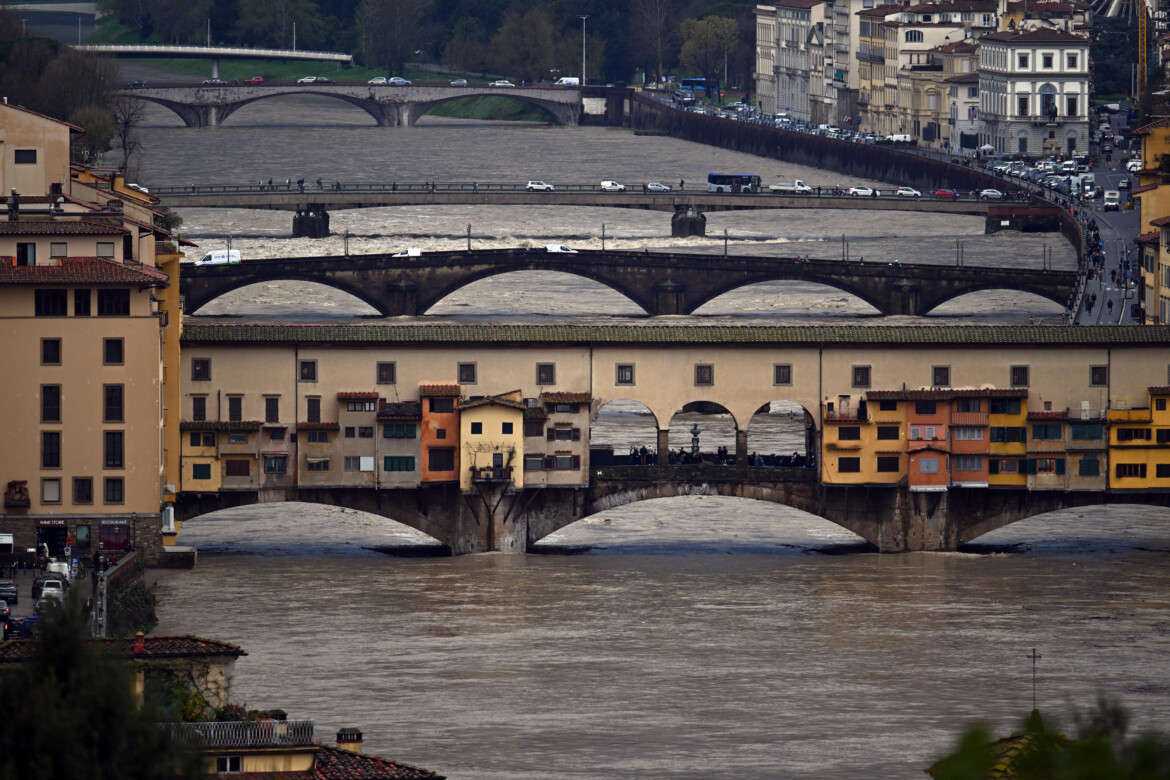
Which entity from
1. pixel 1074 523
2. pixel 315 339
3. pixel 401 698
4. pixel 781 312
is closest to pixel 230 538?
pixel 315 339

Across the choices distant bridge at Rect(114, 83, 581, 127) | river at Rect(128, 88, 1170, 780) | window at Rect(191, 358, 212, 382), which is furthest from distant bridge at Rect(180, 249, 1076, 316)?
distant bridge at Rect(114, 83, 581, 127)

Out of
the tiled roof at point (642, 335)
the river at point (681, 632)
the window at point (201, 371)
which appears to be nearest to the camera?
the river at point (681, 632)

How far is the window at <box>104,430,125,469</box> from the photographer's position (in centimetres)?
4897

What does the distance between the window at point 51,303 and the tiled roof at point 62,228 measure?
1.35 metres

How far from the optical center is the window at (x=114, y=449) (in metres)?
49.0

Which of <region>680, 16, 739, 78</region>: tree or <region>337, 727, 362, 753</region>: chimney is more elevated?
<region>680, 16, 739, 78</region>: tree

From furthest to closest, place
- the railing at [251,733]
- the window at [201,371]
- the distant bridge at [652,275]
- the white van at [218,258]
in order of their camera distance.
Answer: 1. the white van at [218,258]
2. the distant bridge at [652,275]
3. the window at [201,371]
4. the railing at [251,733]

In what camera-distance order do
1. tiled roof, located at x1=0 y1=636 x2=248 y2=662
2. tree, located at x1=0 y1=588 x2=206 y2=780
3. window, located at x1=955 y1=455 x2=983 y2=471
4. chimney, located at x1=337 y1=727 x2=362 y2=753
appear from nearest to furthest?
1. tree, located at x1=0 y1=588 x2=206 y2=780
2. chimney, located at x1=337 y1=727 x2=362 y2=753
3. tiled roof, located at x1=0 y1=636 x2=248 y2=662
4. window, located at x1=955 y1=455 x2=983 y2=471

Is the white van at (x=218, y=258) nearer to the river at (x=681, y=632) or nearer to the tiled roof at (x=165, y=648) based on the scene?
the river at (x=681, y=632)

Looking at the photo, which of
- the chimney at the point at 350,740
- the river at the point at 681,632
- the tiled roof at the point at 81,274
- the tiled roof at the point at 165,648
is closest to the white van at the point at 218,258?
the river at the point at 681,632

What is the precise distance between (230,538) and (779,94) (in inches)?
5030

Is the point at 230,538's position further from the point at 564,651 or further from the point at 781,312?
the point at 781,312

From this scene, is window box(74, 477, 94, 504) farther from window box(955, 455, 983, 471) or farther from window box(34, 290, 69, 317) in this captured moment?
window box(955, 455, 983, 471)

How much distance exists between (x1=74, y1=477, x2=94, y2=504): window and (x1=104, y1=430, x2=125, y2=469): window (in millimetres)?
463
